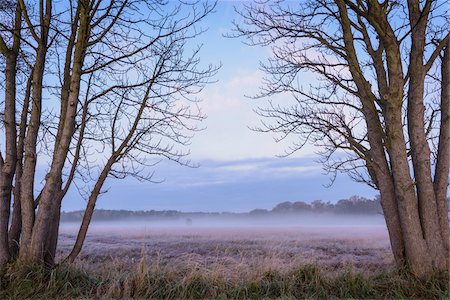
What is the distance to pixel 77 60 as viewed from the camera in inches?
348

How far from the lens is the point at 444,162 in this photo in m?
8.73

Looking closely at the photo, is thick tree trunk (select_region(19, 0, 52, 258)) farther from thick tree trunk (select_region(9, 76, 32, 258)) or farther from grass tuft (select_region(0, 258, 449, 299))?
grass tuft (select_region(0, 258, 449, 299))

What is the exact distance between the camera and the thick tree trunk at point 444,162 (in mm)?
8508

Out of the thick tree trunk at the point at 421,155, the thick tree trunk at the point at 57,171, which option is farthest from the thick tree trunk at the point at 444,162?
the thick tree trunk at the point at 57,171

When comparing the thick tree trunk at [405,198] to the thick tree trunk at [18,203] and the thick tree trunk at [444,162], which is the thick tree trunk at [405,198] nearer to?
the thick tree trunk at [444,162]

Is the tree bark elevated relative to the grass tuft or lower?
elevated

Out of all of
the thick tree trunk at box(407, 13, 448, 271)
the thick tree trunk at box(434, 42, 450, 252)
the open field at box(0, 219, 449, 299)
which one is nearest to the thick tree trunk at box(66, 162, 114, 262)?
the open field at box(0, 219, 449, 299)

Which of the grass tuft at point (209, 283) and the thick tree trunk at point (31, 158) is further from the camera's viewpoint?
the thick tree trunk at point (31, 158)

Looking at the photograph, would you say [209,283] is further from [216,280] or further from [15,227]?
[15,227]

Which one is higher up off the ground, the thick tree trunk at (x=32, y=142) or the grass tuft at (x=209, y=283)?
the thick tree trunk at (x=32, y=142)

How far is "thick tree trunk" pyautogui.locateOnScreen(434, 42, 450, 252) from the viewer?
27.9ft

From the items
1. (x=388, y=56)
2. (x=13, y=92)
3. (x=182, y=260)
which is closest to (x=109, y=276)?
(x=182, y=260)

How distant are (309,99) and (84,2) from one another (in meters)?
4.52

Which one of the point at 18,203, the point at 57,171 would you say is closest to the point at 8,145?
the point at 18,203
